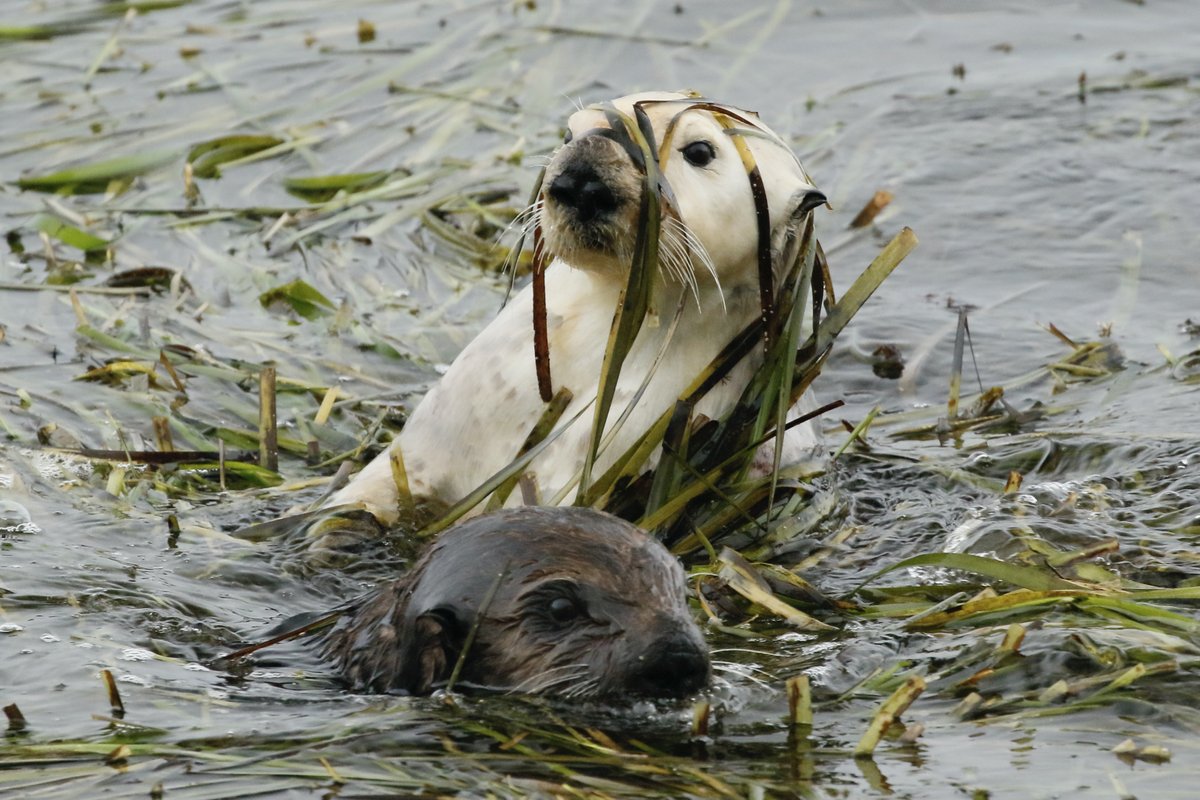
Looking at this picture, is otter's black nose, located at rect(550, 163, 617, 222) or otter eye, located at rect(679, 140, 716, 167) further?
otter eye, located at rect(679, 140, 716, 167)

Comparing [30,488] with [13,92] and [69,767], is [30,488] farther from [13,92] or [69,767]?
[13,92]

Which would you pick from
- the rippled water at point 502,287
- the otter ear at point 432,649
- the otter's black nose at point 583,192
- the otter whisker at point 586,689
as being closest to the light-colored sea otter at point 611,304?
the otter's black nose at point 583,192

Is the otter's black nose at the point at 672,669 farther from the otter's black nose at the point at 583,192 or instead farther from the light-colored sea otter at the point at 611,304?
the otter's black nose at the point at 583,192

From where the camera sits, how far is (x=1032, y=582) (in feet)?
15.3

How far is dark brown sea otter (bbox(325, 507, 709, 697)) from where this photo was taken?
12.8ft

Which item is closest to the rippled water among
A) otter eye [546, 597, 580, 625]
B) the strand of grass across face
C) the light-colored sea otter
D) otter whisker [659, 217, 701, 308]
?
otter eye [546, 597, 580, 625]

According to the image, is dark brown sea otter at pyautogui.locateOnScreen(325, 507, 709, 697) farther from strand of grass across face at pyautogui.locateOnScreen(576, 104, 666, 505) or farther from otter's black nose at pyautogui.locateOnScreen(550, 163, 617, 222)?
otter's black nose at pyautogui.locateOnScreen(550, 163, 617, 222)

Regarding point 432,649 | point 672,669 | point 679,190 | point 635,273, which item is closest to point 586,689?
point 672,669

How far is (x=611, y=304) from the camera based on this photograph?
224 inches

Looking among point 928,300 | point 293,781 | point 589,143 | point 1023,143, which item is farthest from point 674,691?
point 1023,143

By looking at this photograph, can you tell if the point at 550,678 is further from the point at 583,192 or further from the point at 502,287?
the point at 502,287

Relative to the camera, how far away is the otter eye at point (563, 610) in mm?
4016

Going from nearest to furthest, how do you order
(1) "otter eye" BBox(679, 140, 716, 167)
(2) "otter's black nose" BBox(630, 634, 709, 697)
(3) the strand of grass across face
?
(2) "otter's black nose" BBox(630, 634, 709, 697)
(3) the strand of grass across face
(1) "otter eye" BBox(679, 140, 716, 167)

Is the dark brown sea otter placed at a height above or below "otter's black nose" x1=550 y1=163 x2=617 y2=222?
below
